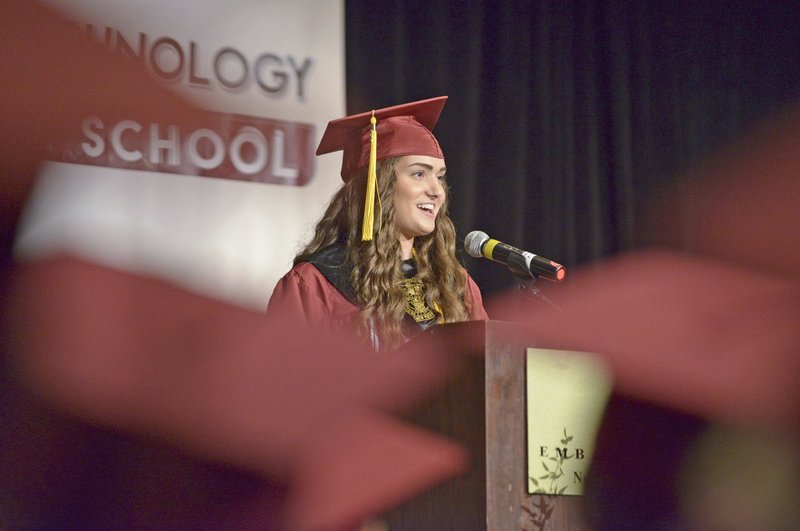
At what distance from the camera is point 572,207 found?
13.6ft

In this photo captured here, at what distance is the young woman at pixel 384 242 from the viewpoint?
2.81 meters

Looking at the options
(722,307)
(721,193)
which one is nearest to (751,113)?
(721,193)

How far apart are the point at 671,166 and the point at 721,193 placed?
10.6 inches

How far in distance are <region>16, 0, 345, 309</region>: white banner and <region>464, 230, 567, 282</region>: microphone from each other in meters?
1.05

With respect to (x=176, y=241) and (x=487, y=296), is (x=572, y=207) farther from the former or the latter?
(x=176, y=241)

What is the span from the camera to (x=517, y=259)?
234 centimetres

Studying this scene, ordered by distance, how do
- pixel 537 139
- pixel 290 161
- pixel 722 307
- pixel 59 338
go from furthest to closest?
pixel 722 307
pixel 537 139
pixel 290 161
pixel 59 338

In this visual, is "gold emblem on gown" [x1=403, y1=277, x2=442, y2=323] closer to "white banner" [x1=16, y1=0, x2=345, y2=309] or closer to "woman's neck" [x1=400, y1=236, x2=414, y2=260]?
"woman's neck" [x1=400, y1=236, x2=414, y2=260]

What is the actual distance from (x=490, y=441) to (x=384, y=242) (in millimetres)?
1182

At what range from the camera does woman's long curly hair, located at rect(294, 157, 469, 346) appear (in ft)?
9.13

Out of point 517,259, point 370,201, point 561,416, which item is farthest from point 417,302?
point 561,416

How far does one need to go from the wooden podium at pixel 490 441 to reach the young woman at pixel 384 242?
0.83m

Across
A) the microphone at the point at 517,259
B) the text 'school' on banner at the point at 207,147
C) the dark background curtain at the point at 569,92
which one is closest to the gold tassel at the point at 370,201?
the microphone at the point at 517,259

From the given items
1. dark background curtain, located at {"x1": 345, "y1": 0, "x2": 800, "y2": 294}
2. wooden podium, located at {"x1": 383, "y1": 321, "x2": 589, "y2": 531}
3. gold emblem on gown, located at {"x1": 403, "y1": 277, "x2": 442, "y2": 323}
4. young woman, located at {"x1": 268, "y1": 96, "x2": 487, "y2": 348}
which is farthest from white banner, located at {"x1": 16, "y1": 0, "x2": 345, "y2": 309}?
wooden podium, located at {"x1": 383, "y1": 321, "x2": 589, "y2": 531}
